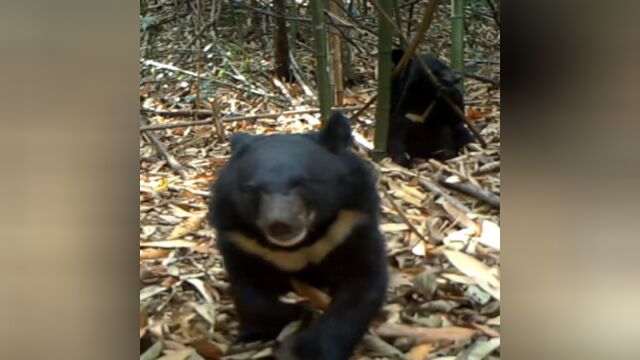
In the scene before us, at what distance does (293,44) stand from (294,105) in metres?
0.11

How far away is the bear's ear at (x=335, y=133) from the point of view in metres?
1.35

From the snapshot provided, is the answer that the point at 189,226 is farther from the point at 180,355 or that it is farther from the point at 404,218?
the point at 404,218

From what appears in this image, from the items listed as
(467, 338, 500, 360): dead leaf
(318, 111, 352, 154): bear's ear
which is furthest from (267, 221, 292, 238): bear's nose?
(467, 338, 500, 360): dead leaf

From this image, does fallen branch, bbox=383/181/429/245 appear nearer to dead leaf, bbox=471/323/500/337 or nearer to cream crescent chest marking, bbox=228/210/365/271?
cream crescent chest marking, bbox=228/210/365/271

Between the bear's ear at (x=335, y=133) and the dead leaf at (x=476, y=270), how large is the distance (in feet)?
0.87

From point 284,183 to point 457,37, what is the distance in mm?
390

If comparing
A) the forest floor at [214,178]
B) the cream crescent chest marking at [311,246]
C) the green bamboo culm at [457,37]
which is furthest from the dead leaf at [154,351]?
the green bamboo culm at [457,37]

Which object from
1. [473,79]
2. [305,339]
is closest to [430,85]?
[473,79]

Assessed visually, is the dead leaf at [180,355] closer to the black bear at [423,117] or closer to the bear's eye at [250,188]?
the bear's eye at [250,188]

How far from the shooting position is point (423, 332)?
1.42 m
